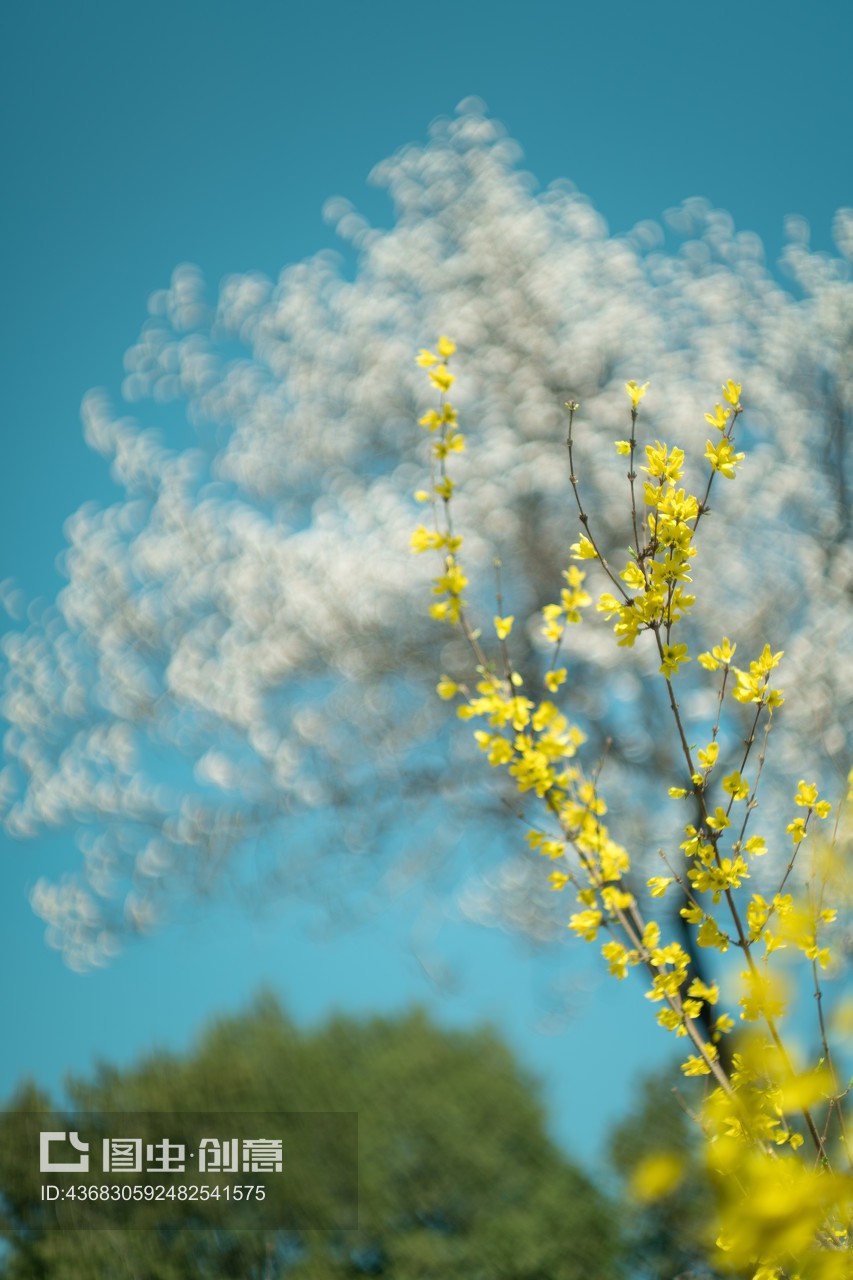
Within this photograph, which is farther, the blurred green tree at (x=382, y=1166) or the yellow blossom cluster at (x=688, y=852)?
the blurred green tree at (x=382, y=1166)

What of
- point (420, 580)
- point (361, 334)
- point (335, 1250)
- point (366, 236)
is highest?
point (366, 236)

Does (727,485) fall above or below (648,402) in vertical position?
below

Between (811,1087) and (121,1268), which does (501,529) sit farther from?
(121,1268)

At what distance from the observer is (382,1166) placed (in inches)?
488

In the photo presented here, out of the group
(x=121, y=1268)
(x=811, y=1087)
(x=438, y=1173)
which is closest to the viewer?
(x=811, y=1087)

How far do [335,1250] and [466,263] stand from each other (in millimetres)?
10836

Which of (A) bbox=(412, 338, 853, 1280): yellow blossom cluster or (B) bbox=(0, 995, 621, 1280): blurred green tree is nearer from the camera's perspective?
(A) bbox=(412, 338, 853, 1280): yellow blossom cluster

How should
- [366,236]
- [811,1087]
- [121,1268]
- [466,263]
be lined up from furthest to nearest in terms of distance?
[121,1268] → [366,236] → [466,263] → [811,1087]

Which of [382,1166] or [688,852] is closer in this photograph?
[688,852]

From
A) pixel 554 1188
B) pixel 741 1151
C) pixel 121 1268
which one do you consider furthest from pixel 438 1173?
pixel 741 1151

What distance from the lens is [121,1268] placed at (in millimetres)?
9477

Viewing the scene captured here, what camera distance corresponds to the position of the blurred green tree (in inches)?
390

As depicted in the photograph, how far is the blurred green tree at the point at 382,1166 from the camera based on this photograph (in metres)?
9.90

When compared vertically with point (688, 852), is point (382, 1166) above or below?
above
